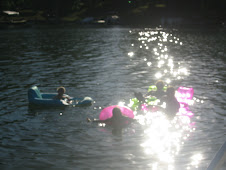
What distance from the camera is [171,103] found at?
12422 millimetres

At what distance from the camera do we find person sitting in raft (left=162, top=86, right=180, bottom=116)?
12.4 metres

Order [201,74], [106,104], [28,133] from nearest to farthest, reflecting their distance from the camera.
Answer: [28,133], [106,104], [201,74]

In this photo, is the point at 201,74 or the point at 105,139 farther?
the point at 201,74

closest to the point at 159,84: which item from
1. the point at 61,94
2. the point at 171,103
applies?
the point at 171,103

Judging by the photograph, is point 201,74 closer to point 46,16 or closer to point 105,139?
point 105,139

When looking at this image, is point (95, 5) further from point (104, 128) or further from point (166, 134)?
point (166, 134)

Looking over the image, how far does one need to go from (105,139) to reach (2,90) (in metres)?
9.27

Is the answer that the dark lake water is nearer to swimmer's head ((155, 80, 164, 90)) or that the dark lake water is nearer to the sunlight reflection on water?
the sunlight reflection on water

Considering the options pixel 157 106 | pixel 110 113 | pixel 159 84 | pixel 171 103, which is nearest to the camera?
pixel 110 113

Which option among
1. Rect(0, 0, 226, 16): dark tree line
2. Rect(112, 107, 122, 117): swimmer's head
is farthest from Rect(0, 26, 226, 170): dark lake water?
Rect(0, 0, 226, 16): dark tree line

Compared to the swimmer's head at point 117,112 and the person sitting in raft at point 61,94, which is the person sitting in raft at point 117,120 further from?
A: the person sitting in raft at point 61,94

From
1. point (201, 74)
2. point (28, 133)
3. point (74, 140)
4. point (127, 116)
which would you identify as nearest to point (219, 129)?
point (127, 116)

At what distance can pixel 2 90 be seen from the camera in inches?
690

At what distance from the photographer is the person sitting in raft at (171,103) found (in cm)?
1235
